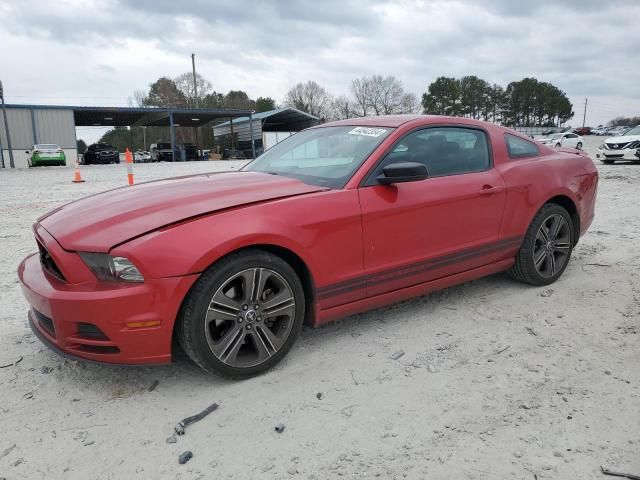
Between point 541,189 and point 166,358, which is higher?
point 541,189

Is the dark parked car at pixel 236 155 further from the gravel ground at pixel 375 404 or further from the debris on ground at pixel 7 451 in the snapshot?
the debris on ground at pixel 7 451

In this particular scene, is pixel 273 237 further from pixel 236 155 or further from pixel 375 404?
pixel 236 155

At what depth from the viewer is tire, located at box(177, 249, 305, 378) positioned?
2.49 meters

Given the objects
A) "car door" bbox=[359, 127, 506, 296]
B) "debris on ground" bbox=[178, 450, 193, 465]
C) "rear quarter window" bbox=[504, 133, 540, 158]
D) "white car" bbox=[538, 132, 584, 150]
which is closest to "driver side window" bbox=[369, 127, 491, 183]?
"car door" bbox=[359, 127, 506, 296]

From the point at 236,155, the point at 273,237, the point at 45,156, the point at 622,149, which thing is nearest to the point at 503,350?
the point at 273,237

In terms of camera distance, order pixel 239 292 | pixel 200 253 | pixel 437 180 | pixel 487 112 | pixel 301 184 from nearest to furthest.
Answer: pixel 200 253, pixel 239 292, pixel 301 184, pixel 437 180, pixel 487 112

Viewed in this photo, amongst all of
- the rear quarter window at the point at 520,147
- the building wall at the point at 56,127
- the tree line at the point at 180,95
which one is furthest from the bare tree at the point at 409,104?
the rear quarter window at the point at 520,147

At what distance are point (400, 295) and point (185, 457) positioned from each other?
174cm

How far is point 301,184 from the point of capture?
3074 millimetres

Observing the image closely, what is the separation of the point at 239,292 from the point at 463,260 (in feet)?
5.80

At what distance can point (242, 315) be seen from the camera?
104 inches

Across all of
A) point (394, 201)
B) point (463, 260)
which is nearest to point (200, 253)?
point (394, 201)

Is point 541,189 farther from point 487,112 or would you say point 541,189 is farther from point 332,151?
point 487,112

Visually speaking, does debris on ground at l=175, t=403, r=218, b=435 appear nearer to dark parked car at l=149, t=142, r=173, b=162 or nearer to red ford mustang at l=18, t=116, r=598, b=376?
red ford mustang at l=18, t=116, r=598, b=376
